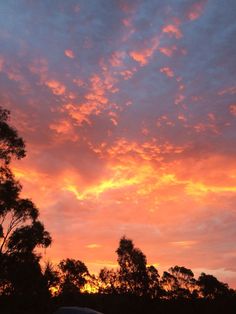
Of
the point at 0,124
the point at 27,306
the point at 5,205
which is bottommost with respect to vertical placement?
the point at 27,306

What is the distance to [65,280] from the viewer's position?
91812 mm

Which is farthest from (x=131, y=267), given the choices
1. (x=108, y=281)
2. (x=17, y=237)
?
(x=17, y=237)

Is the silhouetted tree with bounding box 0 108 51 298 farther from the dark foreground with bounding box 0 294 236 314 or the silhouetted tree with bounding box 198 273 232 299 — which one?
the silhouetted tree with bounding box 198 273 232 299

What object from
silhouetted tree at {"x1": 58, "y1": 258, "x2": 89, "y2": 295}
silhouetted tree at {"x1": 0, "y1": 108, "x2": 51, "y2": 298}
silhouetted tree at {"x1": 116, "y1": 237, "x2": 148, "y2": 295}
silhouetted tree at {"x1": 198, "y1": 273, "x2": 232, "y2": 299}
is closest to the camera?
silhouetted tree at {"x1": 0, "y1": 108, "x2": 51, "y2": 298}

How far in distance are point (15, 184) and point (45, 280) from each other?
52.9 ft

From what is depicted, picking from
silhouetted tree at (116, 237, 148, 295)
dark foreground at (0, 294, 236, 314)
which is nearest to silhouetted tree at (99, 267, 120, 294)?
A: silhouetted tree at (116, 237, 148, 295)

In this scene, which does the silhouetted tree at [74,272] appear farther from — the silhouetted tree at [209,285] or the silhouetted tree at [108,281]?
the silhouetted tree at [209,285]

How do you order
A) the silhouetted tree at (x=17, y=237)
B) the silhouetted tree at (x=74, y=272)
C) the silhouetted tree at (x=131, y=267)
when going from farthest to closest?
the silhouetted tree at (x=74, y=272) → the silhouetted tree at (x=131, y=267) → the silhouetted tree at (x=17, y=237)

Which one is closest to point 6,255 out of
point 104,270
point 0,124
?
point 0,124

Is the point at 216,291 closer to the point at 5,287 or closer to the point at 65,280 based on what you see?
the point at 65,280

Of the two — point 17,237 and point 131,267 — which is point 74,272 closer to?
point 131,267

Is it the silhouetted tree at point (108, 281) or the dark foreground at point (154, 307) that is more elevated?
A: the silhouetted tree at point (108, 281)

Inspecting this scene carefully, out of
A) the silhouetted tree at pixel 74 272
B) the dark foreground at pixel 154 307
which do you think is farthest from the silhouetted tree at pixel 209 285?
the dark foreground at pixel 154 307

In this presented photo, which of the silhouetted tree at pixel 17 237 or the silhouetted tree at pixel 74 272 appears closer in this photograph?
the silhouetted tree at pixel 17 237
